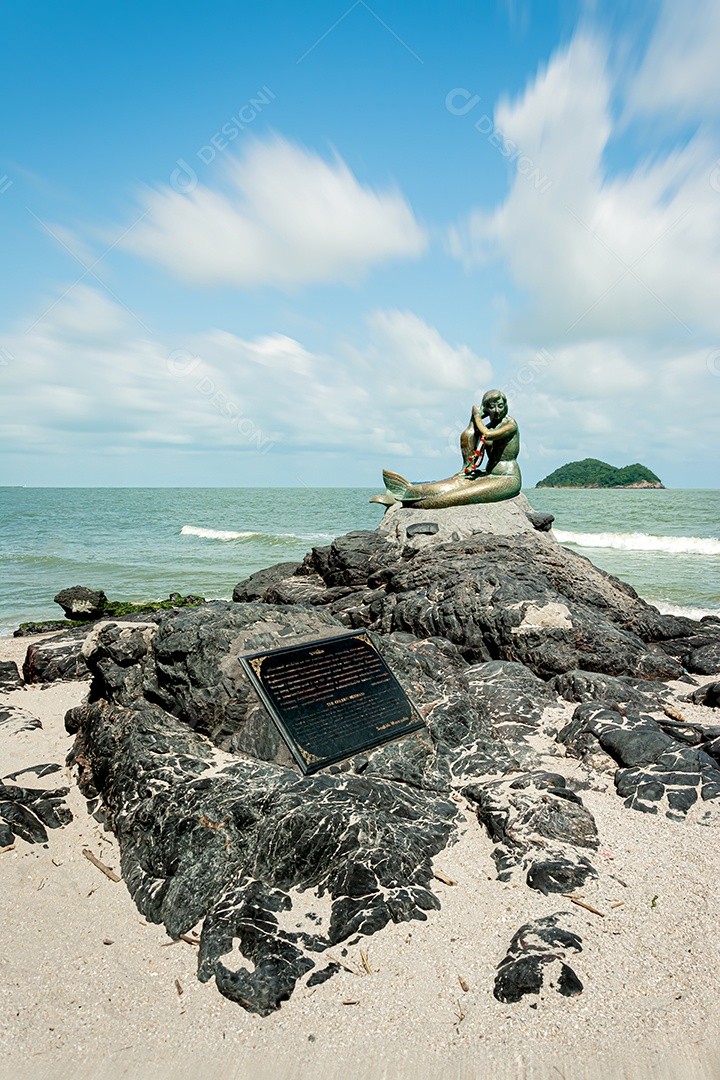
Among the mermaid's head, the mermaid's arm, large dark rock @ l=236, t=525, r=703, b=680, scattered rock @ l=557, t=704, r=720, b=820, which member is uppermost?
the mermaid's head

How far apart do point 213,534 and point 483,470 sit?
21.4 m

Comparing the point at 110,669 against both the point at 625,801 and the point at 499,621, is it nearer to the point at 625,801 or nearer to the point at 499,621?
the point at 625,801

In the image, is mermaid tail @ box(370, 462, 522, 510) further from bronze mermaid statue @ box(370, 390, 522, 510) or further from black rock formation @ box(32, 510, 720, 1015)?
black rock formation @ box(32, 510, 720, 1015)

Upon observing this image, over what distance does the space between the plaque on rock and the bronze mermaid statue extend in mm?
6545

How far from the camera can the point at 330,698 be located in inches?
169

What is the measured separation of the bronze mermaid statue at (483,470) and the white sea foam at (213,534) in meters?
18.5

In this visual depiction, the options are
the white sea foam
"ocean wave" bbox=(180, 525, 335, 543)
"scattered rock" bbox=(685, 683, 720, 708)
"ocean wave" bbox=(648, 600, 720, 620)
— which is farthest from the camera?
the white sea foam

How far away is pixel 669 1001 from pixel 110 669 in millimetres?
3869

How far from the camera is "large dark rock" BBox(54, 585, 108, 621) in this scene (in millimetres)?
11305

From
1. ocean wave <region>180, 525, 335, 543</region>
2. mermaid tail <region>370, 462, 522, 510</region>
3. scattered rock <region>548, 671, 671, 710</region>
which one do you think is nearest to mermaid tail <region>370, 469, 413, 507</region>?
mermaid tail <region>370, 462, 522, 510</region>

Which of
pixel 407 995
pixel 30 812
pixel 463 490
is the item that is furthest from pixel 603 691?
pixel 463 490

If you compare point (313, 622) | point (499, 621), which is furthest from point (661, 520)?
point (313, 622)

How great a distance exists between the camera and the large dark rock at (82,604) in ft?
37.1

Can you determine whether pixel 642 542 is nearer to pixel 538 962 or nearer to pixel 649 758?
pixel 649 758
